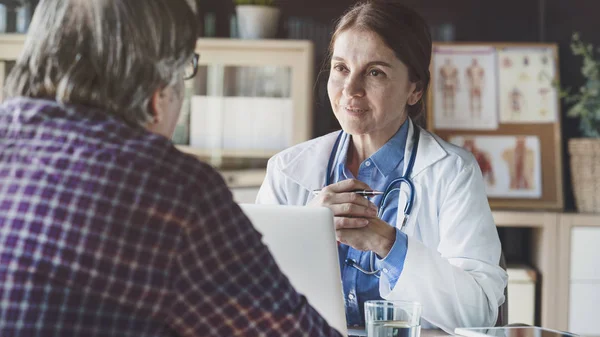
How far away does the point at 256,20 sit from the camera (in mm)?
3836

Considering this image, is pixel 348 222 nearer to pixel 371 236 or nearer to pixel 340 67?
pixel 371 236

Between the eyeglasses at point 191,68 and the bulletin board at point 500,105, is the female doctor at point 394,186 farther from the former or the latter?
the bulletin board at point 500,105

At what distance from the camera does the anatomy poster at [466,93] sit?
12.5 feet

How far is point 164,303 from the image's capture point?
0.88m

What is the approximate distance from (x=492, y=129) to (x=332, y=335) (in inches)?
115

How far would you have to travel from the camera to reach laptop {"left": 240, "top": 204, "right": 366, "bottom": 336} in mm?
1196

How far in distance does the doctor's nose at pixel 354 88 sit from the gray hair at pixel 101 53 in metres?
0.99

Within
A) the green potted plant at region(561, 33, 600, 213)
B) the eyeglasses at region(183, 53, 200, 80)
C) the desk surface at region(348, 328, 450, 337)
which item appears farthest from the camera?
the green potted plant at region(561, 33, 600, 213)

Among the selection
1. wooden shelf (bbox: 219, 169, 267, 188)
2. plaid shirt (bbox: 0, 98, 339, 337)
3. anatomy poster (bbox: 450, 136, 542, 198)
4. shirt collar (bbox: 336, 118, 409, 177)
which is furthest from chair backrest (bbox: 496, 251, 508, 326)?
wooden shelf (bbox: 219, 169, 267, 188)

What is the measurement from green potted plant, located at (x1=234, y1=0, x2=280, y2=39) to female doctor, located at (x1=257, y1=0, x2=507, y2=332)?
1816 millimetres

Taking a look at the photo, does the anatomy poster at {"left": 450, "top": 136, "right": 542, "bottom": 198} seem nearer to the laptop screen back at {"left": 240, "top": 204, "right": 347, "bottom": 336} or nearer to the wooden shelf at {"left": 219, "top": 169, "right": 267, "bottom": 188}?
the wooden shelf at {"left": 219, "top": 169, "right": 267, "bottom": 188}

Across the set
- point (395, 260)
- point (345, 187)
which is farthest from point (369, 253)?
point (345, 187)

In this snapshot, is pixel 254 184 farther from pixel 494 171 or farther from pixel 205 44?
pixel 494 171

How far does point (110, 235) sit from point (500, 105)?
319 centimetres
